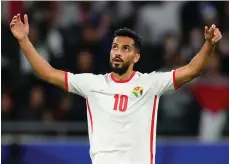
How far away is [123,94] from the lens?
749 centimetres

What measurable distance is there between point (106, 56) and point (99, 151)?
603 cm

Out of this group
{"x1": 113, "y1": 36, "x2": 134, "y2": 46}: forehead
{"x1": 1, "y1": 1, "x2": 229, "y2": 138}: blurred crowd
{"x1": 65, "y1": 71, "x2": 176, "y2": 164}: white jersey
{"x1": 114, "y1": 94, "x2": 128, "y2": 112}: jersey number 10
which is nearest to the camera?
{"x1": 65, "y1": 71, "x2": 176, "y2": 164}: white jersey

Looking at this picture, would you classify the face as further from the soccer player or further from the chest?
the chest

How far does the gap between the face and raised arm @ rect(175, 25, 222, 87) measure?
0.41 metres

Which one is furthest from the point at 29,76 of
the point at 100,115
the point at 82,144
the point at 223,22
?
the point at 100,115

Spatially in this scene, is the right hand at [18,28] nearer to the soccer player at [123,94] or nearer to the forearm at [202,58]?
the soccer player at [123,94]

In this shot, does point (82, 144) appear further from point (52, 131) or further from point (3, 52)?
point (3, 52)

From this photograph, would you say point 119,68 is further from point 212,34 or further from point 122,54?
point 212,34

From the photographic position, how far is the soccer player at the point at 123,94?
7309mm

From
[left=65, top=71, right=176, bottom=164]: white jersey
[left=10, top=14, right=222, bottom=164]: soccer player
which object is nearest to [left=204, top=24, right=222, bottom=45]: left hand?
[left=10, top=14, right=222, bottom=164]: soccer player

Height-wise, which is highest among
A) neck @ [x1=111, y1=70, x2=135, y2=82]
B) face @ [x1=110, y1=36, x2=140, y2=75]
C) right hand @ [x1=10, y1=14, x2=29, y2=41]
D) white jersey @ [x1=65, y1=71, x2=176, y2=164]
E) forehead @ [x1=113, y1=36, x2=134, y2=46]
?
right hand @ [x1=10, y1=14, x2=29, y2=41]

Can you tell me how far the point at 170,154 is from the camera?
1156 cm

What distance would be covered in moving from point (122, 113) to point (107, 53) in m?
6.04

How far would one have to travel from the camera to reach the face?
24.4 ft
